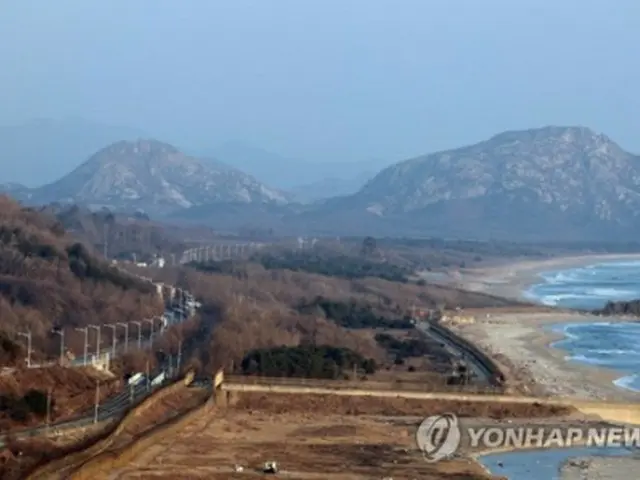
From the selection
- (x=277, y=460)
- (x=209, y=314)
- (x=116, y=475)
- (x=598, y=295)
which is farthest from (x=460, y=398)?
(x=598, y=295)

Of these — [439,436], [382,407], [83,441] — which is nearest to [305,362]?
[382,407]

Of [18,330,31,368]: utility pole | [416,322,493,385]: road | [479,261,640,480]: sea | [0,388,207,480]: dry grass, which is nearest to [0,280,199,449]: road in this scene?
[0,388,207,480]: dry grass

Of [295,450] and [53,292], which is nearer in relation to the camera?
[295,450]

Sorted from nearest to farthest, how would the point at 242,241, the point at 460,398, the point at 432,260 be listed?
the point at 460,398
the point at 432,260
the point at 242,241

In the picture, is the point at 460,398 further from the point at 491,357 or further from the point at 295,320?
the point at 295,320

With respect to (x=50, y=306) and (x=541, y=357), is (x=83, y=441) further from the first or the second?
(x=541, y=357)

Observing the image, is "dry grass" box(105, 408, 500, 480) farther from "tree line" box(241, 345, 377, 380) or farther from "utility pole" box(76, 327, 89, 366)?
"utility pole" box(76, 327, 89, 366)

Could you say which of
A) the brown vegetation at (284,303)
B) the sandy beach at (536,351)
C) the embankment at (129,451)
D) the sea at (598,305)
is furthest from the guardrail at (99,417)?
the sea at (598,305)

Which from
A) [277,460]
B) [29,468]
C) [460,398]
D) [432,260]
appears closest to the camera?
[29,468]
